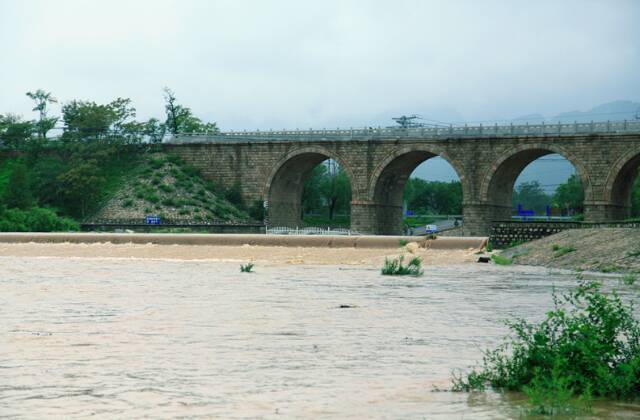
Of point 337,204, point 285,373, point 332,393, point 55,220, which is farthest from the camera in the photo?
point 337,204

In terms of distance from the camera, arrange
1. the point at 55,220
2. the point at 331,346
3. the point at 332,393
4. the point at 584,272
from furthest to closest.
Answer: the point at 55,220 < the point at 584,272 < the point at 331,346 < the point at 332,393

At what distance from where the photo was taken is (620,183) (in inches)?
2290

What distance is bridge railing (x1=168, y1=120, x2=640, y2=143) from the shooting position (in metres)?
57.5

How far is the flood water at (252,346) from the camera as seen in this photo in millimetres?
6941

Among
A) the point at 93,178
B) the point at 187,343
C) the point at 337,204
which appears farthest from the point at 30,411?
the point at 337,204

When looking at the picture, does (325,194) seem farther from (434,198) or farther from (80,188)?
(434,198)

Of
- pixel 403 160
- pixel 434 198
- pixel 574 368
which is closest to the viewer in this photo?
pixel 574 368

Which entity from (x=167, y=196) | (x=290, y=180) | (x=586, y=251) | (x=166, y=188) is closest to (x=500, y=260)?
(x=586, y=251)

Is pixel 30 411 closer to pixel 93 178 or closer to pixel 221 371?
pixel 221 371

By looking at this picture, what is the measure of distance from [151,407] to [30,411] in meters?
0.85

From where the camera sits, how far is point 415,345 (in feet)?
32.7

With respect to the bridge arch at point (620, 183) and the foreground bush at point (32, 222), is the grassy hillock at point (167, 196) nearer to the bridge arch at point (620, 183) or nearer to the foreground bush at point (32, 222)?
the foreground bush at point (32, 222)

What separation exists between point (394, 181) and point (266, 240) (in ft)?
106

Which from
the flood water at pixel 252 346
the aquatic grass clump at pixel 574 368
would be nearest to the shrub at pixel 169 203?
the flood water at pixel 252 346
